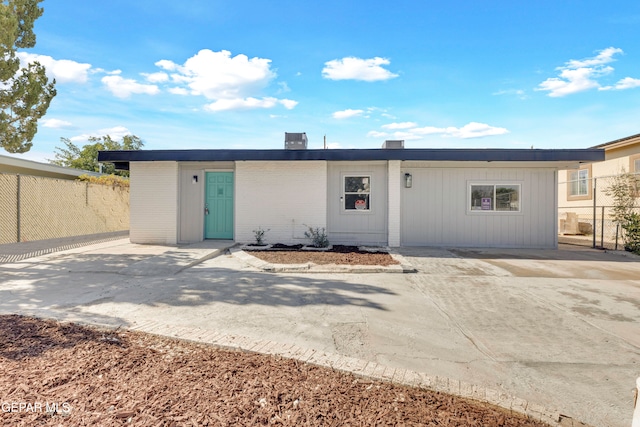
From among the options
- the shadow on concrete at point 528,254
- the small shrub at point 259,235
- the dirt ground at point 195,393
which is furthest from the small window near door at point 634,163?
the dirt ground at point 195,393

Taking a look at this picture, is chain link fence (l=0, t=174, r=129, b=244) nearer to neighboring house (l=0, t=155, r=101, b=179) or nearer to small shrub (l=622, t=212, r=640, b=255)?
neighboring house (l=0, t=155, r=101, b=179)

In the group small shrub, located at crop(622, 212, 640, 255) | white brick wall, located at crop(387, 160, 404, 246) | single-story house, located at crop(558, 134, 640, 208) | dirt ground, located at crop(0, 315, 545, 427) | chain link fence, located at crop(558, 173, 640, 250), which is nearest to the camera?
dirt ground, located at crop(0, 315, 545, 427)

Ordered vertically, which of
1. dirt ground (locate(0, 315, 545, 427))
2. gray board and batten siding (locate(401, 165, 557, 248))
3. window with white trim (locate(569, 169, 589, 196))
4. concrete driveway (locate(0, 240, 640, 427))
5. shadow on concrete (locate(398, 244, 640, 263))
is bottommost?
concrete driveway (locate(0, 240, 640, 427))

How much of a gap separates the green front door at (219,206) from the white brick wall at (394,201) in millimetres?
5275

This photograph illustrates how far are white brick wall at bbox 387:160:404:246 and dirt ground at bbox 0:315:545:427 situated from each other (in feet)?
28.2

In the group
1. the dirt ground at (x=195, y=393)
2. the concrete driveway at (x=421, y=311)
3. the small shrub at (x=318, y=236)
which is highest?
the small shrub at (x=318, y=236)

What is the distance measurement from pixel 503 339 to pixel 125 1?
1095 cm

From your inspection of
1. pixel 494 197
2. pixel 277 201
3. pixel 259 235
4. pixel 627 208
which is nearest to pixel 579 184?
pixel 627 208

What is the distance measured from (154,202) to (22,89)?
4.39 metres

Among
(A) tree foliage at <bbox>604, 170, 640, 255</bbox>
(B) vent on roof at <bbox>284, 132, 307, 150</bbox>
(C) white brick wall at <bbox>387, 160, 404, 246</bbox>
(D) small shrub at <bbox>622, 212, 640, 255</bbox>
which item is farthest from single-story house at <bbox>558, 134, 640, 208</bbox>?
(B) vent on roof at <bbox>284, 132, 307, 150</bbox>

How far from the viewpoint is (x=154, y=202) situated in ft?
37.6

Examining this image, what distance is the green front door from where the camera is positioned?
1162cm

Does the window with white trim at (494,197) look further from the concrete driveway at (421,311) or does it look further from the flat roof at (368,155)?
the concrete driveway at (421,311)

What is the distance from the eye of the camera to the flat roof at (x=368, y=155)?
10094 mm
